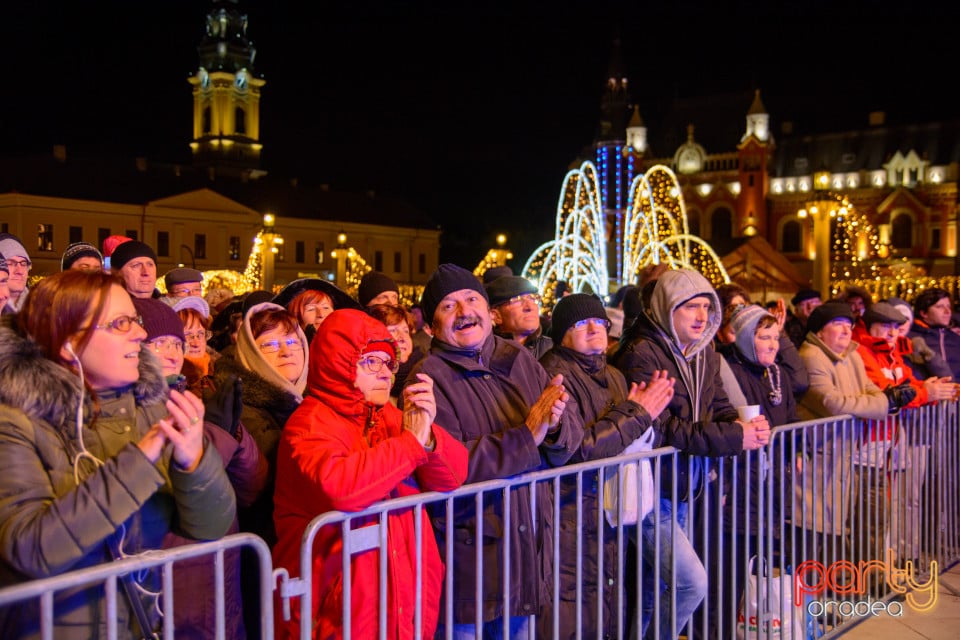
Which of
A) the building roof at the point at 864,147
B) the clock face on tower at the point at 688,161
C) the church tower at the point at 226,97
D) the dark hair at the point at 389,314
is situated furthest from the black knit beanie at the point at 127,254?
the clock face on tower at the point at 688,161

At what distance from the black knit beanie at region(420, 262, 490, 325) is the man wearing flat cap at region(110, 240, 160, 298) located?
3.00m

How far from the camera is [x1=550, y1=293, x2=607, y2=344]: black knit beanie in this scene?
16.7ft

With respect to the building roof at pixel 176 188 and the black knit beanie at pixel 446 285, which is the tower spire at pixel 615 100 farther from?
the black knit beanie at pixel 446 285

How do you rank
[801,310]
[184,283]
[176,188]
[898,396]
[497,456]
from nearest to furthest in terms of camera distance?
[497,456] → [898,396] → [184,283] → [801,310] → [176,188]

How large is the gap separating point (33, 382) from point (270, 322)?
179 centimetres

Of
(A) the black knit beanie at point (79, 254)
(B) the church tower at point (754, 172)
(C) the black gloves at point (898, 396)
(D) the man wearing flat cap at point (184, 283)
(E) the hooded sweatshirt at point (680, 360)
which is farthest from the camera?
(B) the church tower at point (754, 172)

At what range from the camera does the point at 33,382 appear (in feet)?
8.61

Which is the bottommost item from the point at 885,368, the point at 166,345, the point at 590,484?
the point at 590,484

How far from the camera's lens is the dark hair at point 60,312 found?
2727mm

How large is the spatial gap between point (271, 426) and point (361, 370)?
0.74 metres

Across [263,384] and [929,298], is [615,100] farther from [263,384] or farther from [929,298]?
[263,384]

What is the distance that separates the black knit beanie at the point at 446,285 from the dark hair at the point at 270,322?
673 millimetres

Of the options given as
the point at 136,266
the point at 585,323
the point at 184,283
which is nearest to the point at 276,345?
the point at 585,323

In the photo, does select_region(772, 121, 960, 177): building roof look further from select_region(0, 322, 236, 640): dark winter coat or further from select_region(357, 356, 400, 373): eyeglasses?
select_region(0, 322, 236, 640): dark winter coat
